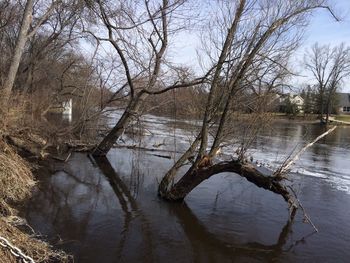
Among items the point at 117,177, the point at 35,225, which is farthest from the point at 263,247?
the point at 117,177

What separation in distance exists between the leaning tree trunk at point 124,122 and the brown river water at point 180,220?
2.52 meters

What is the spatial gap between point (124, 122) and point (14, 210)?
29.1 ft

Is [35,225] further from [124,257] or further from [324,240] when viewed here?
[324,240]

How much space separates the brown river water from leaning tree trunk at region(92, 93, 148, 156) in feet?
8.28

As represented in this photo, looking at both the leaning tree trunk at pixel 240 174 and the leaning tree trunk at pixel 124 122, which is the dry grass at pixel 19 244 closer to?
the leaning tree trunk at pixel 240 174

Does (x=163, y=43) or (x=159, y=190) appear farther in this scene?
(x=163, y=43)

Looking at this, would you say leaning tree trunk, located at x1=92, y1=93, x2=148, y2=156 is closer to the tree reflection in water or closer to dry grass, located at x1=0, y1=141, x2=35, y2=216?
the tree reflection in water

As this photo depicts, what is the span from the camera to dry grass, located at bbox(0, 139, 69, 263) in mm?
6281

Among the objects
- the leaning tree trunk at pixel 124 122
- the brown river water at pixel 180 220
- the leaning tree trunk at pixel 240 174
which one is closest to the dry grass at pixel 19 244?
the brown river water at pixel 180 220

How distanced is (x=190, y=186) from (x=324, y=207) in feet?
13.2

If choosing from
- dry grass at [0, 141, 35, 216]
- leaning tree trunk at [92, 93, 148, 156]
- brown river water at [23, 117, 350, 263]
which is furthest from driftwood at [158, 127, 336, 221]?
leaning tree trunk at [92, 93, 148, 156]

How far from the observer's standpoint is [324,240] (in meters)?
10.1

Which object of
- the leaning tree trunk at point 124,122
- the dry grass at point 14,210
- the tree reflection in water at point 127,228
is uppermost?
the leaning tree trunk at point 124,122

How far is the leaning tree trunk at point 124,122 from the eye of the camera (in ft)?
60.8
